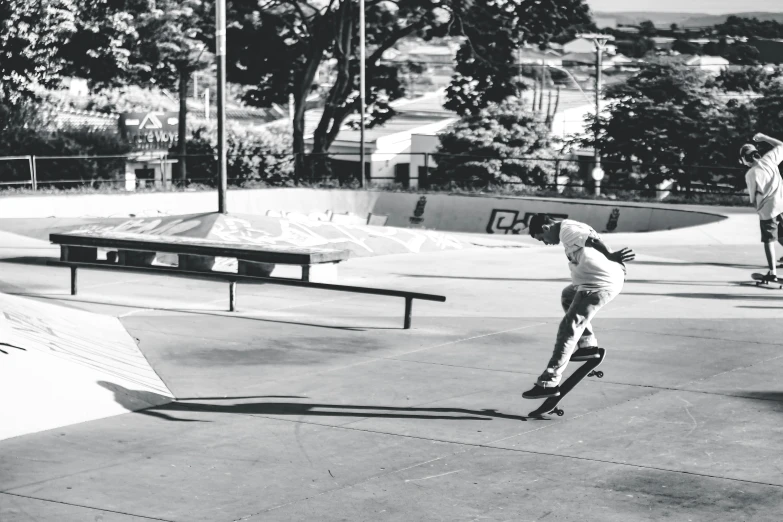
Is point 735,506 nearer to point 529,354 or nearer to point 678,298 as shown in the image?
point 529,354

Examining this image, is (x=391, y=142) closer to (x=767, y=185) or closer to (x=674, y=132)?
(x=674, y=132)

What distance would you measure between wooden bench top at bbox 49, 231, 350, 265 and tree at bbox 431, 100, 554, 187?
21.5m

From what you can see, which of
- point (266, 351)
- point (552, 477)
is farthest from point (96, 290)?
point (552, 477)

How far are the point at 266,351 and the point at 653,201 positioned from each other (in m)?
18.7

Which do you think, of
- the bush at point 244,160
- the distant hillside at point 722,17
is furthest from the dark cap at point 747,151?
the distant hillside at point 722,17

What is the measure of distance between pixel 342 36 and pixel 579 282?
3025cm

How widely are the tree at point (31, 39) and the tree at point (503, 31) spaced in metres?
13.4

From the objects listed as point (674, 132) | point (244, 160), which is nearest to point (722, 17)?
point (244, 160)

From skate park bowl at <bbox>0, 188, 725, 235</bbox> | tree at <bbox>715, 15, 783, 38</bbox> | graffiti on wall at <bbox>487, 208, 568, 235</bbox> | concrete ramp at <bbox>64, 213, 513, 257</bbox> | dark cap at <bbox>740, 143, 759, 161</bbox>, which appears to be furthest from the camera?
tree at <bbox>715, 15, 783, 38</bbox>

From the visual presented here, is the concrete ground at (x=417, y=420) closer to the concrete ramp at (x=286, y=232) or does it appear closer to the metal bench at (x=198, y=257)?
the metal bench at (x=198, y=257)

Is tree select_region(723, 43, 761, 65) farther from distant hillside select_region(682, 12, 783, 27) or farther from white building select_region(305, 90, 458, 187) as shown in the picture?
white building select_region(305, 90, 458, 187)

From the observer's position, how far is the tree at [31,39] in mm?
29719

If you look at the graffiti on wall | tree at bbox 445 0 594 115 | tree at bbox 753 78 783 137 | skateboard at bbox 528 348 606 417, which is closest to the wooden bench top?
skateboard at bbox 528 348 606 417

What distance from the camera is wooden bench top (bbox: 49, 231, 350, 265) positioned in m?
11.5
